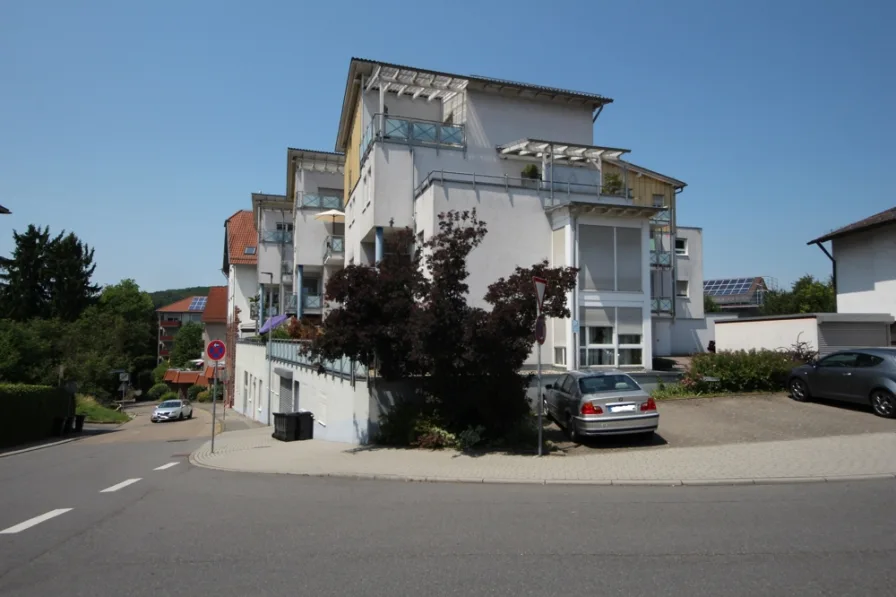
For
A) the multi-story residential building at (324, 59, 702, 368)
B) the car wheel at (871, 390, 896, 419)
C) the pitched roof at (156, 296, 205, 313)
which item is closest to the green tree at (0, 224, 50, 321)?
the multi-story residential building at (324, 59, 702, 368)

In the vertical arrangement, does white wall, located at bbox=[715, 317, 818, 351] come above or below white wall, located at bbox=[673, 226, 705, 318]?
below

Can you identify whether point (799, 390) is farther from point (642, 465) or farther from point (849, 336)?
point (642, 465)

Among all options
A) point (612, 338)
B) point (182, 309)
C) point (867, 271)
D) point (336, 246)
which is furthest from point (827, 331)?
point (182, 309)

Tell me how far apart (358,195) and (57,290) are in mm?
48756

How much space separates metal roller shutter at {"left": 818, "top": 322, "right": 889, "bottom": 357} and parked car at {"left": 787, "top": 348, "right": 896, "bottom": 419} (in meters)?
2.88

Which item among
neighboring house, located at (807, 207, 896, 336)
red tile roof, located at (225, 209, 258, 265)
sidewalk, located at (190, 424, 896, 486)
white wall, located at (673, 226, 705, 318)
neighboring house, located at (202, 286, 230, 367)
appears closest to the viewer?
sidewalk, located at (190, 424, 896, 486)

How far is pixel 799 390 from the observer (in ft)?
52.5

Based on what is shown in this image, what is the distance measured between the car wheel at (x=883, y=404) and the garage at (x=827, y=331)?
4366mm

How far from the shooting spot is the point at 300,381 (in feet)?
78.4

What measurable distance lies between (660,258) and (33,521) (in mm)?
31060

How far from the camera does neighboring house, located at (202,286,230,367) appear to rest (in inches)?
2852

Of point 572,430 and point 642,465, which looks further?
point 572,430

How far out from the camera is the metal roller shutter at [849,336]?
18.4 metres

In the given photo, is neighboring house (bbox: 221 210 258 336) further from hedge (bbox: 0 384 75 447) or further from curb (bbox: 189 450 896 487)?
curb (bbox: 189 450 896 487)
